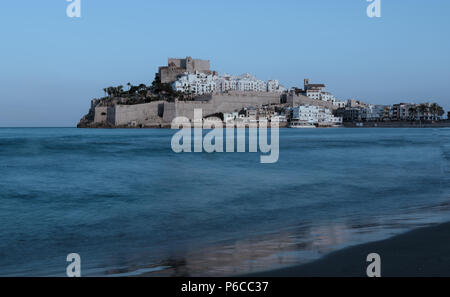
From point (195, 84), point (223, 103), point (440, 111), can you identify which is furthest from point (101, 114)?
point (440, 111)

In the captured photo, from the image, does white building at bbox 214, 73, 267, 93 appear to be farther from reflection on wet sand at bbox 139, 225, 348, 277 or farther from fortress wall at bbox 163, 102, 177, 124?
reflection on wet sand at bbox 139, 225, 348, 277

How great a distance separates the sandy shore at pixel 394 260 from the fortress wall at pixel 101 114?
68066 millimetres

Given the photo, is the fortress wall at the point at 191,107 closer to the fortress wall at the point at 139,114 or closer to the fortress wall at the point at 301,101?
the fortress wall at the point at 139,114

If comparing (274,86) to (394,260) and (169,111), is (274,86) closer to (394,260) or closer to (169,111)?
(169,111)

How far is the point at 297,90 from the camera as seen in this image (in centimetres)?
8788

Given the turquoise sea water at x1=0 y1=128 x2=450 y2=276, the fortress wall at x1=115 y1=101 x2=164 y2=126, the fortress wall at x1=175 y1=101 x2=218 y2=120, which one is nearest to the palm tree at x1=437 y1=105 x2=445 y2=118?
the fortress wall at x1=175 y1=101 x2=218 y2=120

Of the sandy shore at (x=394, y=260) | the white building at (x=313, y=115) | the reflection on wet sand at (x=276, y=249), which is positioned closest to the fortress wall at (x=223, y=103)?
the white building at (x=313, y=115)

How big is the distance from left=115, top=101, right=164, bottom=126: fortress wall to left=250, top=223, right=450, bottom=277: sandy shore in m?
62.2

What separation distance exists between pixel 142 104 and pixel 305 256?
6330 centimetres

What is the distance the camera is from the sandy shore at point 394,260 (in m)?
2.68

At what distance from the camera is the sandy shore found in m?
2.68

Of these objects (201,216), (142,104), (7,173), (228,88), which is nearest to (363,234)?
(201,216)

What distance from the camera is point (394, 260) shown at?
295cm
